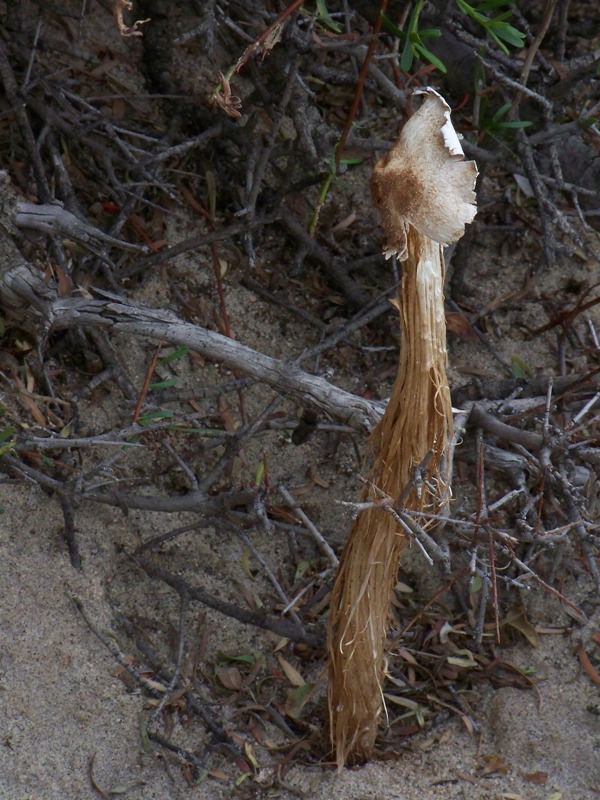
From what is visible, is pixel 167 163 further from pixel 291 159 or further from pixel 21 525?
pixel 21 525

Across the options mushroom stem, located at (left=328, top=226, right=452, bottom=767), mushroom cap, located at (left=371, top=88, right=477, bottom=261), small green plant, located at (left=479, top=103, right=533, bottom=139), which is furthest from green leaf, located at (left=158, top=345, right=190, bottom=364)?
small green plant, located at (left=479, top=103, right=533, bottom=139)

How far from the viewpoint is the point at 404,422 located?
4.51 feet

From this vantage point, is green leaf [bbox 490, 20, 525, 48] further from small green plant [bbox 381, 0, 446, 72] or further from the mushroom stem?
the mushroom stem

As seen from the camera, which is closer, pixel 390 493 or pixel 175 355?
pixel 390 493

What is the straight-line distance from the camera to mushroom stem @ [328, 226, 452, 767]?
1.32 metres

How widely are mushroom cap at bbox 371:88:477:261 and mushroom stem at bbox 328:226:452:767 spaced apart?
0.09 ft

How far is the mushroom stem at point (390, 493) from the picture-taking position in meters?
1.32

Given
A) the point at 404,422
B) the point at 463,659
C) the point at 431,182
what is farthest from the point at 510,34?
the point at 463,659

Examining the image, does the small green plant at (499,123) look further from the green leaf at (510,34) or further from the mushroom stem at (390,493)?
the mushroom stem at (390,493)

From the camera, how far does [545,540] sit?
4.70ft

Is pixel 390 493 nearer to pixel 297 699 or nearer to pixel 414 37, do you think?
pixel 297 699

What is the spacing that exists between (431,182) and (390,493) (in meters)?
0.49

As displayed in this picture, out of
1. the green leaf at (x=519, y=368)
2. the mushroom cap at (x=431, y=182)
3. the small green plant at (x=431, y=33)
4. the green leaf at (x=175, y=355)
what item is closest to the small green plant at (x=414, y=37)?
the small green plant at (x=431, y=33)

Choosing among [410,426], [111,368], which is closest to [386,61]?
[111,368]
